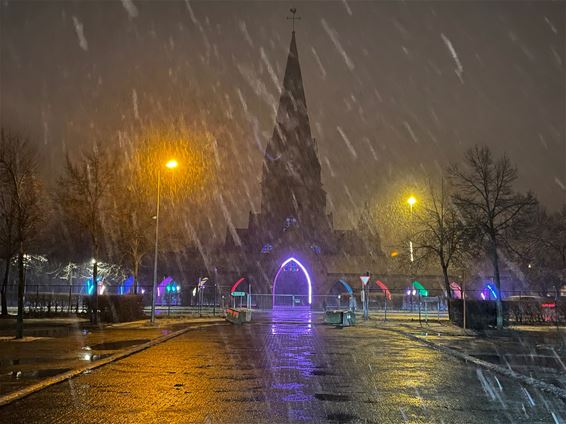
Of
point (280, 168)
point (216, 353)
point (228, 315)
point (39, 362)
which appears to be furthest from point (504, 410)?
point (280, 168)

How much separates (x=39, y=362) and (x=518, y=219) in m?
24.6

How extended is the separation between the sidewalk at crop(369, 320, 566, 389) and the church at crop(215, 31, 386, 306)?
115 ft

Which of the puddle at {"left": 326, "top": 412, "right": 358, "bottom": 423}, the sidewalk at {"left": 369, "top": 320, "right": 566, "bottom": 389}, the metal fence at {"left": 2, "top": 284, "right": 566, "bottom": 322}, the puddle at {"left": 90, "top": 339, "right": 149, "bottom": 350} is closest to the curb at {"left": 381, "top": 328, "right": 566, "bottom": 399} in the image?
the sidewalk at {"left": 369, "top": 320, "right": 566, "bottom": 389}

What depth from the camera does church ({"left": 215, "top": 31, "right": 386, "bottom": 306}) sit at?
64.1 metres

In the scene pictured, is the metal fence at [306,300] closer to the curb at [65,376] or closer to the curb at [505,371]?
the curb at [505,371]

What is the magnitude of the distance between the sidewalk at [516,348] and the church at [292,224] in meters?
35.0

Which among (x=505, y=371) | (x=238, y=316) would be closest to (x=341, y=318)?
(x=238, y=316)

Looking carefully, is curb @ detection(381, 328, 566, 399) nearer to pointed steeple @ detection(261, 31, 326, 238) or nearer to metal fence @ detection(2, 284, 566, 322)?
metal fence @ detection(2, 284, 566, 322)

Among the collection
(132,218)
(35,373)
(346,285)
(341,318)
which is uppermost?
(132,218)

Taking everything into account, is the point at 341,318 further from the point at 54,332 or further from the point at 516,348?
the point at 54,332

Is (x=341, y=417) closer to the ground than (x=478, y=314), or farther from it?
closer to the ground

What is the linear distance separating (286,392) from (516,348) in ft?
40.1

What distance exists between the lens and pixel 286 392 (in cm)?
1038

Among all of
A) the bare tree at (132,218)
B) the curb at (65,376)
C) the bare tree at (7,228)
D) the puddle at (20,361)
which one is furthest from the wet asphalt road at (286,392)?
the bare tree at (132,218)
